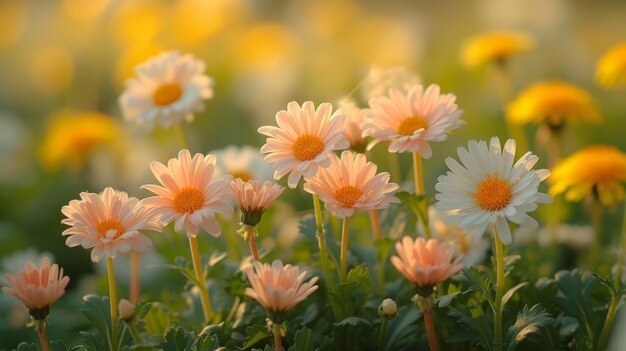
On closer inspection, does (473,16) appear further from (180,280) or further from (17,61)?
(180,280)

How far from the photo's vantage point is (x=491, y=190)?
1.17 meters

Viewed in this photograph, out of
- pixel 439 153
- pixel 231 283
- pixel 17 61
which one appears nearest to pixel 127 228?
pixel 231 283

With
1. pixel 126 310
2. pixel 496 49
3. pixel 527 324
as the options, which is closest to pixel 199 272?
pixel 126 310

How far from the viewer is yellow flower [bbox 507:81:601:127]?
2.00 metres

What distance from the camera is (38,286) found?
47.8 inches

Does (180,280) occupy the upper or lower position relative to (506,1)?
lower

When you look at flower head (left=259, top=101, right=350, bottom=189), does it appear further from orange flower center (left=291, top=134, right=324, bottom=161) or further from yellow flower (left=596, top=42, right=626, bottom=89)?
yellow flower (left=596, top=42, right=626, bottom=89)

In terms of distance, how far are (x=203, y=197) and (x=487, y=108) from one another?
8.99ft

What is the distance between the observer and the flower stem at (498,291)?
1.17m

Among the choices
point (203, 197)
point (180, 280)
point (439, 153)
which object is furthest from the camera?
point (439, 153)

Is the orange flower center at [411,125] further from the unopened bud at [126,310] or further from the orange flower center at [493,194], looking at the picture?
Result: the unopened bud at [126,310]

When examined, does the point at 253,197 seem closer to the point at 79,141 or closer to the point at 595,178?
the point at 595,178

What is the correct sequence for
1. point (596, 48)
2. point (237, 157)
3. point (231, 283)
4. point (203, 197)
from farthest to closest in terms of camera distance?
point (596, 48), point (237, 157), point (231, 283), point (203, 197)

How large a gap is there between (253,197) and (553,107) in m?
1.03
